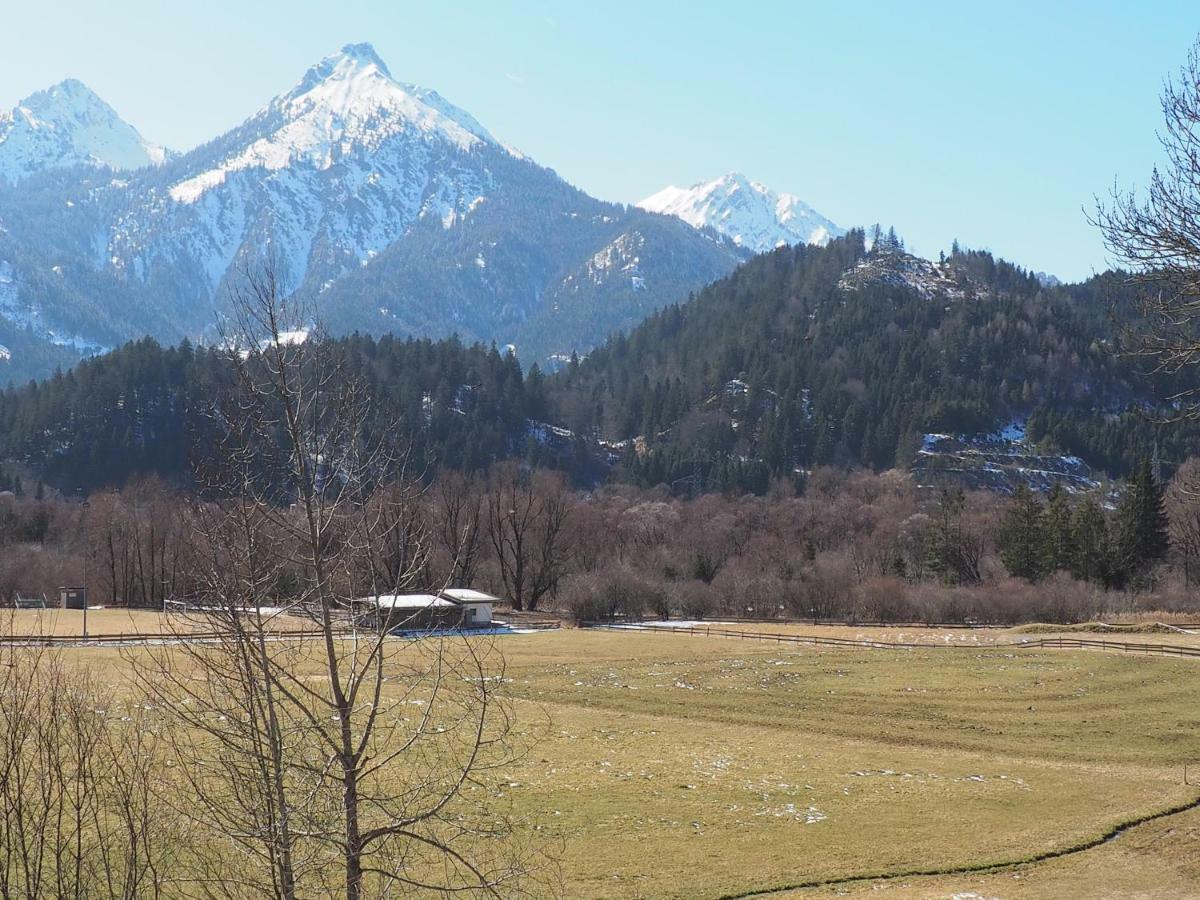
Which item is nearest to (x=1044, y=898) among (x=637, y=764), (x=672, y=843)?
(x=672, y=843)

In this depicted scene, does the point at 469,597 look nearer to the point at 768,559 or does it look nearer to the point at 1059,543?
the point at 768,559

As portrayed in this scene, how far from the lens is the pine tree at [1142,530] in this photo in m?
118

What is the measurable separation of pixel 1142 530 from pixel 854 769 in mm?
88427

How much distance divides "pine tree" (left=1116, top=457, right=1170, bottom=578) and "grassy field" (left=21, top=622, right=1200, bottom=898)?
4971 cm

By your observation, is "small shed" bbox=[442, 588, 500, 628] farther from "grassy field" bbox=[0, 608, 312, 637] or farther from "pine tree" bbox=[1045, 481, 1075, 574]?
"pine tree" bbox=[1045, 481, 1075, 574]

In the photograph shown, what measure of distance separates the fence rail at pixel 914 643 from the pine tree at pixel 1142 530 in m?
40.6

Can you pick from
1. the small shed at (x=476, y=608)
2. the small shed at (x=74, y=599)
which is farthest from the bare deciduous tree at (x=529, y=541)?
the small shed at (x=74, y=599)

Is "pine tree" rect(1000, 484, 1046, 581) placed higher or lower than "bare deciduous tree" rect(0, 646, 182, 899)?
higher

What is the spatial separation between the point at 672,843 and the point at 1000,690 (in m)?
36.2

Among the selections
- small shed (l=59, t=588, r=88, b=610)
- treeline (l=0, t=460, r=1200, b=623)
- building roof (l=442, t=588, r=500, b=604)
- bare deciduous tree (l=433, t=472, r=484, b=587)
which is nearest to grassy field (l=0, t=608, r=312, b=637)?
small shed (l=59, t=588, r=88, b=610)

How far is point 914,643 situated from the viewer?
85.4 metres

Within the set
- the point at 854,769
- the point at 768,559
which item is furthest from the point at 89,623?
the point at 768,559

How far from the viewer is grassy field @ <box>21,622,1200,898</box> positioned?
32281 mm

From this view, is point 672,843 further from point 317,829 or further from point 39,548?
point 39,548
